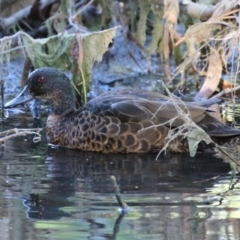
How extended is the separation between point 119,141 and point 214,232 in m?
2.64

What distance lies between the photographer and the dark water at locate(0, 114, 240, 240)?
15.3 feet

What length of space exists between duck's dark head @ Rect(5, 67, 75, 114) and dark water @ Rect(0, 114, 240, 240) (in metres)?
0.74

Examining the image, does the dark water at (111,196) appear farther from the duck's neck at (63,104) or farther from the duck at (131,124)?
the duck's neck at (63,104)

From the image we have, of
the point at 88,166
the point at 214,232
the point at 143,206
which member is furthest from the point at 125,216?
the point at 88,166

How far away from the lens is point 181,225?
4734mm

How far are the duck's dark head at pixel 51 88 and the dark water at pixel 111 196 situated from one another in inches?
29.2

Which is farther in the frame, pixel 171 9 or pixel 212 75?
pixel 212 75

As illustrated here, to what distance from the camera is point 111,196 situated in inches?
216

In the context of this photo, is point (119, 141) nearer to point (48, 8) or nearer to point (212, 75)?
point (212, 75)

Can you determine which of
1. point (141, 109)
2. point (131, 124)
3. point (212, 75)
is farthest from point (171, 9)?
point (131, 124)

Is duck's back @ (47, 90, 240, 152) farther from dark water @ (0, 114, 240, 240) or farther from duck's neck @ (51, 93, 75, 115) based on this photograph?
duck's neck @ (51, 93, 75, 115)

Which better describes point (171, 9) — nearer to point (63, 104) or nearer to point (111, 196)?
point (63, 104)

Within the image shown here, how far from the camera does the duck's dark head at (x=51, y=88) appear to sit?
8.02 m

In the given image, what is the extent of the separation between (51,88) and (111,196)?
2.76m
